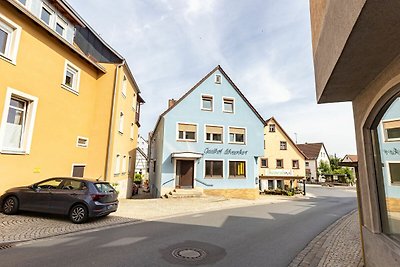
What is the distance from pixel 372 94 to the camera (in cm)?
498

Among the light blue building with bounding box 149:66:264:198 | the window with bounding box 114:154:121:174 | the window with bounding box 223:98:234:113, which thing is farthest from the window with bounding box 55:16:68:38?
the window with bounding box 223:98:234:113

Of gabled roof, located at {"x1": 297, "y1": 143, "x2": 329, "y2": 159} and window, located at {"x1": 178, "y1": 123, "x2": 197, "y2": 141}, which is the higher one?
gabled roof, located at {"x1": 297, "y1": 143, "x2": 329, "y2": 159}

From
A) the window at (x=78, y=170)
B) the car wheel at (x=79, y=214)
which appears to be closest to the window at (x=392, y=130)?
the car wheel at (x=79, y=214)

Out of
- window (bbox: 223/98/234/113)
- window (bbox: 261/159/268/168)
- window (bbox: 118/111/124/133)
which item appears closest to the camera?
window (bbox: 118/111/124/133)

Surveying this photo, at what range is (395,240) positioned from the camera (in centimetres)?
444

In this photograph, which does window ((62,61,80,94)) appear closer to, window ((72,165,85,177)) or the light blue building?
window ((72,165,85,177))

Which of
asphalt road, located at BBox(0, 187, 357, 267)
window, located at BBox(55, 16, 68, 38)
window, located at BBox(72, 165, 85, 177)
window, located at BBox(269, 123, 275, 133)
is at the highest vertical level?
window, located at BBox(55, 16, 68, 38)

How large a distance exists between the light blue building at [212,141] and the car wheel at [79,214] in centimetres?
1125

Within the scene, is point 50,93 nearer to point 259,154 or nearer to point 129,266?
point 129,266

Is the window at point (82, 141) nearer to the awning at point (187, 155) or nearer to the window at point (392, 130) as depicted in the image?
the awning at point (187, 155)

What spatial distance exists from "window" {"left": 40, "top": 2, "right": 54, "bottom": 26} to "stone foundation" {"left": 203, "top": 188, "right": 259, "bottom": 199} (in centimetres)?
1611

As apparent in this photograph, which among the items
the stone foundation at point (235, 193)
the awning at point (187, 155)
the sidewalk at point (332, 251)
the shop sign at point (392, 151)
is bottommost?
the sidewalk at point (332, 251)

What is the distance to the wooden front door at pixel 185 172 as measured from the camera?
20.7 meters

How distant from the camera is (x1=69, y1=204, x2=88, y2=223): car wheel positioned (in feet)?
28.8
